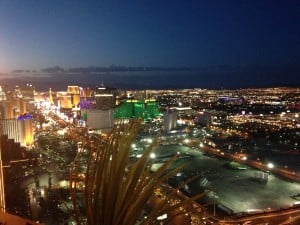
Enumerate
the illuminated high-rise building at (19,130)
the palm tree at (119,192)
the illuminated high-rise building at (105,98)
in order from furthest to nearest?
the illuminated high-rise building at (105,98), the illuminated high-rise building at (19,130), the palm tree at (119,192)

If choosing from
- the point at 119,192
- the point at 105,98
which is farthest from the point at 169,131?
the point at 119,192

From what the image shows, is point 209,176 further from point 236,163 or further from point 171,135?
point 171,135

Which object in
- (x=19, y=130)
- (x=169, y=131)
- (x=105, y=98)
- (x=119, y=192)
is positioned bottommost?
(x=169, y=131)

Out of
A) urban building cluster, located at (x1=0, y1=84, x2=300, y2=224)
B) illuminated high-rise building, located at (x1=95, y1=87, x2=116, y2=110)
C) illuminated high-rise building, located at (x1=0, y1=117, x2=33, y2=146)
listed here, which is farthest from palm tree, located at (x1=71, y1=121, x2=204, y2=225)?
illuminated high-rise building, located at (x1=95, y1=87, x2=116, y2=110)

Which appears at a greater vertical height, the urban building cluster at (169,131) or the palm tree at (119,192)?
the palm tree at (119,192)

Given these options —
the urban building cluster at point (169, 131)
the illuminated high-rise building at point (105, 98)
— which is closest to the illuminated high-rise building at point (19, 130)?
the urban building cluster at point (169, 131)

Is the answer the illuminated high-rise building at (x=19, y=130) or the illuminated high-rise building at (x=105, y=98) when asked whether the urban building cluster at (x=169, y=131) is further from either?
the illuminated high-rise building at (x=105, y=98)

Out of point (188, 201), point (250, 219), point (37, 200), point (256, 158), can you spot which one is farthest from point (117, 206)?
point (256, 158)

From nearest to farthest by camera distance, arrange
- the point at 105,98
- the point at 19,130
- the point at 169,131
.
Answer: the point at 19,130, the point at 169,131, the point at 105,98

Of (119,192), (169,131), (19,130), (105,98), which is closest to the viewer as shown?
(119,192)

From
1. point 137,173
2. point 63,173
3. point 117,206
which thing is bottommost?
point 63,173

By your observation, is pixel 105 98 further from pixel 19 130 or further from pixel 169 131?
pixel 19 130
